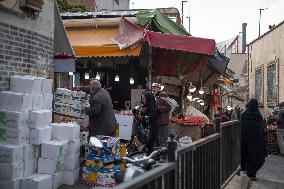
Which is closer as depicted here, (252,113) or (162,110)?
(252,113)

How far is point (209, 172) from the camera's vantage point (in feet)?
18.4

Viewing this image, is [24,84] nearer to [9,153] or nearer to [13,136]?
[13,136]

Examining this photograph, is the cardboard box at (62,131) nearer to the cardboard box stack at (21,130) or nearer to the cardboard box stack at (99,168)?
the cardboard box stack at (21,130)

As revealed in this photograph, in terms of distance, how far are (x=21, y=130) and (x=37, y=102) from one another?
0.63m

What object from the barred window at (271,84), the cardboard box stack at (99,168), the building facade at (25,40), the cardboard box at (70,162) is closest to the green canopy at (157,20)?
the building facade at (25,40)

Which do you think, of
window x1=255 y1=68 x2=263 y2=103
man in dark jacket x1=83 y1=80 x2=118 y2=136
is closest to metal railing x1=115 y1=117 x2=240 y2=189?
man in dark jacket x1=83 y1=80 x2=118 y2=136

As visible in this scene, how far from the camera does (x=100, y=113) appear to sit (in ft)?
28.7

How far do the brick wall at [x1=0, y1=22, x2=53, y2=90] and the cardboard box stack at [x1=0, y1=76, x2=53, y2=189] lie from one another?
28 centimetres

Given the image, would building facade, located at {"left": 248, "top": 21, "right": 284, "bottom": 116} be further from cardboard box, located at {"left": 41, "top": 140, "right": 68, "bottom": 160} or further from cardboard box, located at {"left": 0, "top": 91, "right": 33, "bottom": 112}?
cardboard box, located at {"left": 0, "top": 91, "right": 33, "bottom": 112}

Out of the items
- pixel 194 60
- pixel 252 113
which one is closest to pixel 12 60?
pixel 252 113

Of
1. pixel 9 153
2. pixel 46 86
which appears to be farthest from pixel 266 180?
pixel 9 153

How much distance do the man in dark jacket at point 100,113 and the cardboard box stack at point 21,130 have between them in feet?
4.56

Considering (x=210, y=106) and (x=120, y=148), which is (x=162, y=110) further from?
(x=210, y=106)

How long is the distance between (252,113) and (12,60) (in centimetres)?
514
